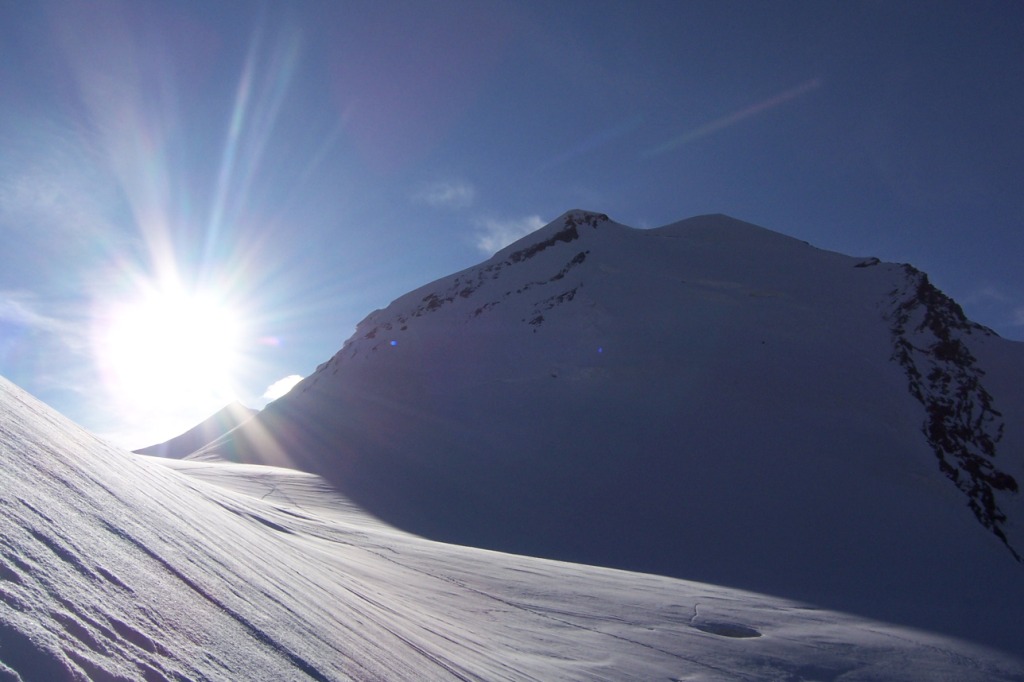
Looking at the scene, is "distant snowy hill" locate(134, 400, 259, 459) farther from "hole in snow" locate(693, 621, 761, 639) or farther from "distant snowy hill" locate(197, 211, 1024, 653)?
"hole in snow" locate(693, 621, 761, 639)

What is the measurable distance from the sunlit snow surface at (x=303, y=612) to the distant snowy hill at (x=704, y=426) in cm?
436

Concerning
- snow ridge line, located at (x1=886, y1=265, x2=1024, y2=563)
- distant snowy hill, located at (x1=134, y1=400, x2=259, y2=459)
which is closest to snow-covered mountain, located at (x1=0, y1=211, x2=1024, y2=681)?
snow ridge line, located at (x1=886, y1=265, x2=1024, y2=563)

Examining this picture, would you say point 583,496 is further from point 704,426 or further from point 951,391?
point 951,391

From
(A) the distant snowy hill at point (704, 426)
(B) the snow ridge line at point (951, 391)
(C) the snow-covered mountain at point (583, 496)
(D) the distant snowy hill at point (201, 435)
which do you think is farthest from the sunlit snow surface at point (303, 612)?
(D) the distant snowy hill at point (201, 435)

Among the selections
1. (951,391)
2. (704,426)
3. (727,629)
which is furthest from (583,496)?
(951,391)

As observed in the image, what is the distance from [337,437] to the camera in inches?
948

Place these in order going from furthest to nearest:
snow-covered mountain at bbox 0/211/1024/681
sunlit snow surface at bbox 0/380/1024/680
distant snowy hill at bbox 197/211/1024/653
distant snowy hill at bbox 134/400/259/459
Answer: distant snowy hill at bbox 134/400/259/459, distant snowy hill at bbox 197/211/1024/653, snow-covered mountain at bbox 0/211/1024/681, sunlit snow surface at bbox 0/380/1024/680

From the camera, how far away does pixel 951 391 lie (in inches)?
913

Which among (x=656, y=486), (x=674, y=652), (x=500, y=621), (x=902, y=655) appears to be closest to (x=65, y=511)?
(x=500, y=621)

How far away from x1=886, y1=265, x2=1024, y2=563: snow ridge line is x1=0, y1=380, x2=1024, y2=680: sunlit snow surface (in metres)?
13.5

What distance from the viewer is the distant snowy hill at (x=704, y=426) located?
607 inches

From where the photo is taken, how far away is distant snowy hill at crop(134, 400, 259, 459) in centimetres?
3562

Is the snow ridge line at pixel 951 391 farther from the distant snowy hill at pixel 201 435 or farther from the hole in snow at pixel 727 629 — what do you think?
the distant snowy hill at pixel 201 435

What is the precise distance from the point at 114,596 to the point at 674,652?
17.7ft
